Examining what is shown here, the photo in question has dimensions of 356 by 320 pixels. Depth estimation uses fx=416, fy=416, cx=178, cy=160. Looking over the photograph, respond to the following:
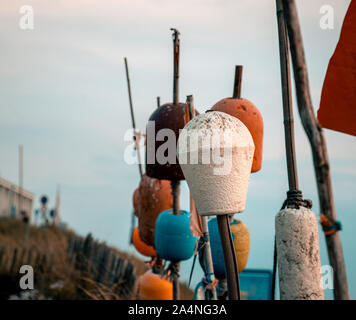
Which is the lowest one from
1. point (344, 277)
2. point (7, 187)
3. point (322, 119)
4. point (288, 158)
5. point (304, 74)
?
point (344, 277)

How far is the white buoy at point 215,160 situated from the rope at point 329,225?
199cm

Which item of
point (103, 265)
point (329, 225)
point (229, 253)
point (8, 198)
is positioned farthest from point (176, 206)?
point (8, 198)

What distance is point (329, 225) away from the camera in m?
3.21

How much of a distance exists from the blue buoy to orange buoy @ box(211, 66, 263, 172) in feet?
2.56

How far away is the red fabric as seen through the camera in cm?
178

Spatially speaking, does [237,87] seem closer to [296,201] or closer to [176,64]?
[176,64]

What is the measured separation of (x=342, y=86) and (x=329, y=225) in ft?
5.42

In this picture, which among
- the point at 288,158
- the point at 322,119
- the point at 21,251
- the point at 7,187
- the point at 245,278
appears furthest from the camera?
Answer: the point at 7,187

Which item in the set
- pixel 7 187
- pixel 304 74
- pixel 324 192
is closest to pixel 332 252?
pixel 324 192

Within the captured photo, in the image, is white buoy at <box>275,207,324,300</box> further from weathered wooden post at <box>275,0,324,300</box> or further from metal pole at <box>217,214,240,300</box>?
metal pole at <box>217,214,240,300</box>

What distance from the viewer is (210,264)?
2201 mm

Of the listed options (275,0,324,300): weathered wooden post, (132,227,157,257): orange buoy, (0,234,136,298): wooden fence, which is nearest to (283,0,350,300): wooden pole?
(132,227,157,257): orange buoy
